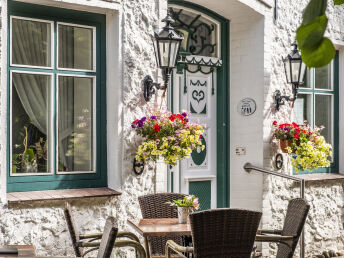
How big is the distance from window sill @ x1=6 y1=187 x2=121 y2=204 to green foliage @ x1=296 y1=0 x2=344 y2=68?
4.09 m

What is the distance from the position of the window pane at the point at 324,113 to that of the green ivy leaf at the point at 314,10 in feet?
22.7

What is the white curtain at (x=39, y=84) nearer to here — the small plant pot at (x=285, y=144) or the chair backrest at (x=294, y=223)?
the chair backrest at (x=294, y=223)

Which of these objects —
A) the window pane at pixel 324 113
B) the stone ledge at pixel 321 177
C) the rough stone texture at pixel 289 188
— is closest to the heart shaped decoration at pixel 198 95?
the rough stone texture at pixel 289 188

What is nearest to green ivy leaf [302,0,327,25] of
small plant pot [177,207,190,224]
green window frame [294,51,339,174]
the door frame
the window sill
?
small plant pot [177,207,190,224]

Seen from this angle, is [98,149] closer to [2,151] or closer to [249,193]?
[2,151]

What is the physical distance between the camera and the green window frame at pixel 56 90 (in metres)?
4.57

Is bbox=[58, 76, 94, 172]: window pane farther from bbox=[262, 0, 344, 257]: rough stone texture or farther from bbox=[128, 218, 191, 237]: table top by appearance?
bbox=[262, 0, 344, 257]: rough stone texture

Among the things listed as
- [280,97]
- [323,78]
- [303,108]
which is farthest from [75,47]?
[323,78]

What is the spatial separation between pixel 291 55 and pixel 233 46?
0.72m

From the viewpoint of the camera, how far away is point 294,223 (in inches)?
155

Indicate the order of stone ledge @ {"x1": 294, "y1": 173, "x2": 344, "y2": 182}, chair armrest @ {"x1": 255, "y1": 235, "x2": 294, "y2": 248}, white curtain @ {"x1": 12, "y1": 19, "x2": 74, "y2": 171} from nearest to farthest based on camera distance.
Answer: chair armrest @ {"x1": 255, "y1": 235, "x2": 294, "y2": 248} < white curtain @ {"x1": 12, "y1": 19, "x2": 74, "y2": 171} < stone ledge @ {"x1": 294, "y1": 173, "x2": 344, "y2": 182}

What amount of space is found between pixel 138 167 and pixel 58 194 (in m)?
0.83

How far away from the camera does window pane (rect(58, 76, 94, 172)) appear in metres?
4.86

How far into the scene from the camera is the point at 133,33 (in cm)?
508
